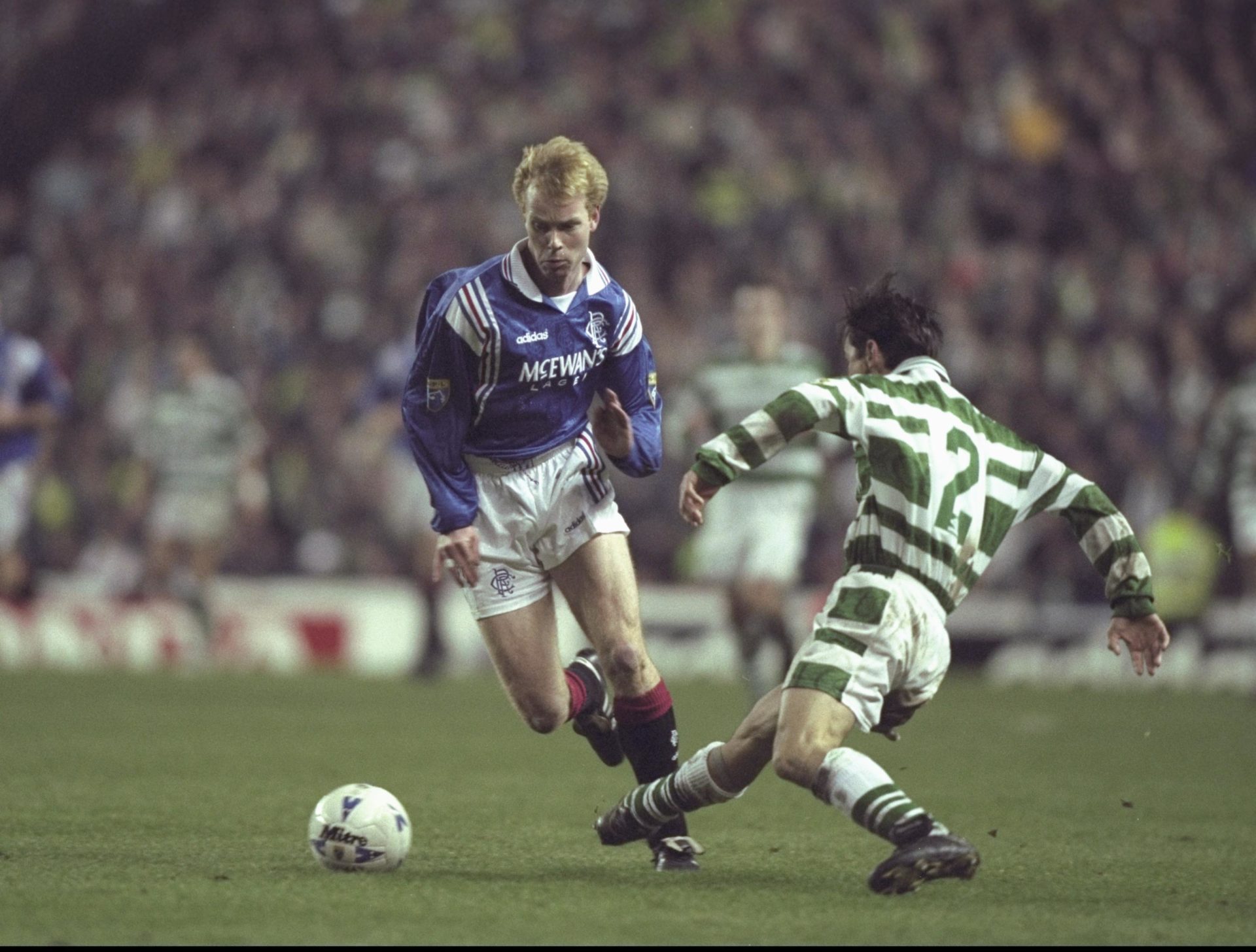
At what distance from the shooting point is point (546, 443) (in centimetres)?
657

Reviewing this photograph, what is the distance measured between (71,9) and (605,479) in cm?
1841

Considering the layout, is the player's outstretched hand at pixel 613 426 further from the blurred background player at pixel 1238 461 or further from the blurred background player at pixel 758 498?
the blurred background player at pixel 1238 461

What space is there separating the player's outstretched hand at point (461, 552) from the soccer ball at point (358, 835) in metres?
0.73

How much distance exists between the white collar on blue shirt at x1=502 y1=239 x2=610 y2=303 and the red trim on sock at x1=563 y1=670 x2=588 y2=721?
127 centimetres

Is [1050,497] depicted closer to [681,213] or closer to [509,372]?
[509,372]

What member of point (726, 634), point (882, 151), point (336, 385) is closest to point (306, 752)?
point (726, 634)

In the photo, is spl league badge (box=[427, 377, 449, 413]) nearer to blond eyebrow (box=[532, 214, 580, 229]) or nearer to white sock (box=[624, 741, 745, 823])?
blond eyebrow (box=[532, 214, 580, 229])

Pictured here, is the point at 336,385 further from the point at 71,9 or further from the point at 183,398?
the point at 71,9

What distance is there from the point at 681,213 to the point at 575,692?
41.8 ft

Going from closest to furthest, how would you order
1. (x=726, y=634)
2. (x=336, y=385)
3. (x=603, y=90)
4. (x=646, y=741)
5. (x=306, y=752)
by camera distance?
(x=646, y=741) → (x=306, y=752) → (x=726, y=634) → (x=336, y=385) → (x=603, y=90)

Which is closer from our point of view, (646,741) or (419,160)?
(646,741)

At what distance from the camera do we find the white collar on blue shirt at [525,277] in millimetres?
6297

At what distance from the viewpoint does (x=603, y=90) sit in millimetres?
20297

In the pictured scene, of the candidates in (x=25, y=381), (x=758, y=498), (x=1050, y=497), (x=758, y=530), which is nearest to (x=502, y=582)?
(x=1050, y=497)
